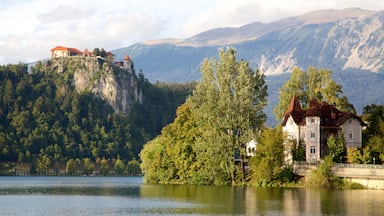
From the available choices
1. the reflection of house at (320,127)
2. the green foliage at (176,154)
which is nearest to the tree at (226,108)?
the reflection of house at (320,127)

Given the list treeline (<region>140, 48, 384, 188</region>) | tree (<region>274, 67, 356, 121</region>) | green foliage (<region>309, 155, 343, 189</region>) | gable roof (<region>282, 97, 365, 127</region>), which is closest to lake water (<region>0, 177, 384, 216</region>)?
green foliage (<region>309, 155, 343, 189</region>)

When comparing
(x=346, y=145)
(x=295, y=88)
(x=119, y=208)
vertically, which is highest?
(x=295, y=88)

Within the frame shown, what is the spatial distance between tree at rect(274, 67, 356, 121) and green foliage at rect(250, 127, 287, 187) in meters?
17.6

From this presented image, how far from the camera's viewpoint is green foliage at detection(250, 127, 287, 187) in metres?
106

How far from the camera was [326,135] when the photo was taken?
4454 inches

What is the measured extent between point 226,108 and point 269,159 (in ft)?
26.5

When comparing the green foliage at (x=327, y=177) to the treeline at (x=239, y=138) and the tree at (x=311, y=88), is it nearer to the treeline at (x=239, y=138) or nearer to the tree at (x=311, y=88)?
the treeline at (x=239, y=138)

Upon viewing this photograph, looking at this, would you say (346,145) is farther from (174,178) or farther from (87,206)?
(87,206)

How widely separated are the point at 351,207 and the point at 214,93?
37.5 meters

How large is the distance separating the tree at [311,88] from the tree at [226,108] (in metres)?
14.1

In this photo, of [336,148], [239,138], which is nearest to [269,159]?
[239,138]

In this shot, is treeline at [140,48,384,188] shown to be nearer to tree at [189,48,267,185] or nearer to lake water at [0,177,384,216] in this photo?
tree at [189,48,267,185]

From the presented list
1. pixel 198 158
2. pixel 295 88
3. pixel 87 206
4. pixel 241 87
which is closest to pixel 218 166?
pixel 198 158

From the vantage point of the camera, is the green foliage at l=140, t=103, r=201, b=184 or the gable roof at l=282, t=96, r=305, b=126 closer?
the gable roof at l=282, t=96, r=305, b=126
